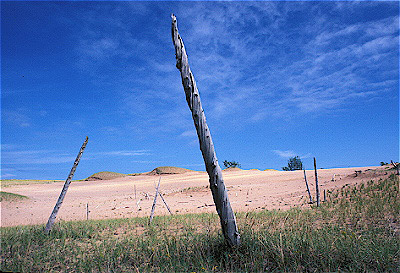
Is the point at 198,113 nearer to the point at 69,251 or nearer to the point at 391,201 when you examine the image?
the point at 69,251

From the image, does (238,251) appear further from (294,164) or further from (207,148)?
(294,164)

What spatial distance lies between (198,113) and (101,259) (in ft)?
12.6

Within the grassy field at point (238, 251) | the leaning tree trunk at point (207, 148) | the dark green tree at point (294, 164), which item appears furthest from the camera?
the dark green tree at point (294, 164)

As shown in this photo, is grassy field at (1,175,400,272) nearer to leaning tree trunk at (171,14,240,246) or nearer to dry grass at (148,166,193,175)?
leaning tree trunk at (171,14,240,246)

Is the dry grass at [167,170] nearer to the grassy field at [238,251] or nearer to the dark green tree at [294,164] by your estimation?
the dark green tree at [294,164]

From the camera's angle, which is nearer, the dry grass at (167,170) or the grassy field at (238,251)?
the grassy field at (238,251)

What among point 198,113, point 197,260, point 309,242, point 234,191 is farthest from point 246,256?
point 234,191

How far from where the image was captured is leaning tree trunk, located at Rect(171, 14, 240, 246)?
5.90 m

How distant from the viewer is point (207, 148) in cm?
595

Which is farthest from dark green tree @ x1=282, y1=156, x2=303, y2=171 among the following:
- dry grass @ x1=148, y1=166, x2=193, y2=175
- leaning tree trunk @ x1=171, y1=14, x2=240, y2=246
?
leaning tree trunk @ x1=171, y1=14, x2=240, y2=246

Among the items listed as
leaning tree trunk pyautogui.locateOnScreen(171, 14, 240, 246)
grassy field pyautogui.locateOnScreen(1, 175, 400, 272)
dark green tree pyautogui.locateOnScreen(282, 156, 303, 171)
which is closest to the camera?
grassy field pyautogui.locateOnScreen(1, 175, 400, 272)

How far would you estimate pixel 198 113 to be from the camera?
6.02 metres

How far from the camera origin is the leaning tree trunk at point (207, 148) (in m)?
5.90

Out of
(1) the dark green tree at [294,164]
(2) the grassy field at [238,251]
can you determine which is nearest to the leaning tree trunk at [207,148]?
(2) the grassy field at [238,251]
